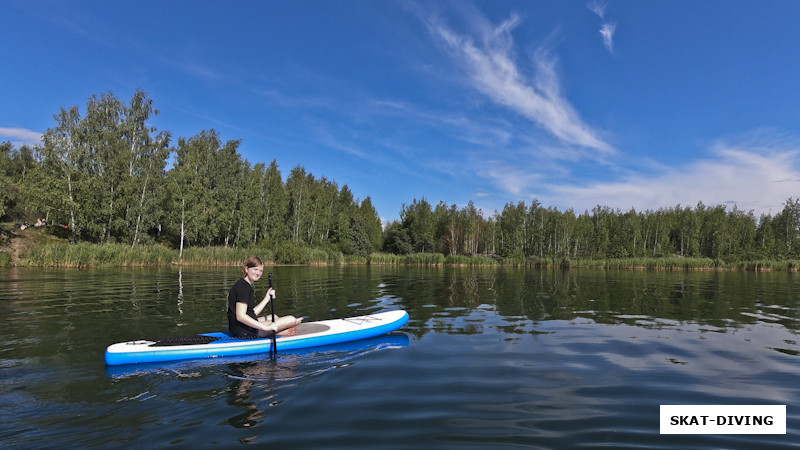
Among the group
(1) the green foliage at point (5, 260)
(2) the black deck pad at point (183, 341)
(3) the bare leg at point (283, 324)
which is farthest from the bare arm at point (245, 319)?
(1) the green foliage at point (5, 260)

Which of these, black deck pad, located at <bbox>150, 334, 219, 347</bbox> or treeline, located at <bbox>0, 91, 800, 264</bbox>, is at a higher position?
treeline, located at <bbox>0, 91, 800, 264</bbox>

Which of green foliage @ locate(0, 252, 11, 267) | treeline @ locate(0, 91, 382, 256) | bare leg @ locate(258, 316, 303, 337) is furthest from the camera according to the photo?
treeline @ locate(0, 91, 382, 256)

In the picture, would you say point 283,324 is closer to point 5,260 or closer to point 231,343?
point 231,343

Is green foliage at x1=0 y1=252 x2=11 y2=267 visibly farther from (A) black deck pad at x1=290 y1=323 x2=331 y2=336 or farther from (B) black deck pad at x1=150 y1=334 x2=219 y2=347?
(A) black deck pad at x1=290 y1=323 x2=331 y2=336

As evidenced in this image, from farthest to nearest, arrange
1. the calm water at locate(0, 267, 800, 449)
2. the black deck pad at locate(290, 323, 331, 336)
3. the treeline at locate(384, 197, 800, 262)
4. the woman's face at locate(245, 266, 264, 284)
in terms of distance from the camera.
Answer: the treeline at locate(384, 197, 800, 262), the black deck pad at locate(290, 323, 331, 336), the woman's face at locate(245, 266, 264, 284), the calm water at locate(0, 267, 800, 449)

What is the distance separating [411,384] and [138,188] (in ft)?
157

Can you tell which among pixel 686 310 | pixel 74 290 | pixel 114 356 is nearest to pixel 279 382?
pixel 114 356

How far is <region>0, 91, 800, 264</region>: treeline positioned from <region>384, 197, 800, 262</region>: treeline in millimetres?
231

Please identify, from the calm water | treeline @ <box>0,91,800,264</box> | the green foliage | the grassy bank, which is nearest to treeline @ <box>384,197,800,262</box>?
treeline @ <box>0,91,800,264</box>

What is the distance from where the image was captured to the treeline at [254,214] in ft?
138

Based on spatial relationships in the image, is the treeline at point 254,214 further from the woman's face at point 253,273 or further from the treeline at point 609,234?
the woman's face at point 253,273

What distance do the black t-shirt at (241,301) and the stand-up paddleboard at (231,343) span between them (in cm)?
23

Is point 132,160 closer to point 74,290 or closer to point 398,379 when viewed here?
point 74,290

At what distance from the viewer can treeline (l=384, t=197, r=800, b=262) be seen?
7025 centimetres
